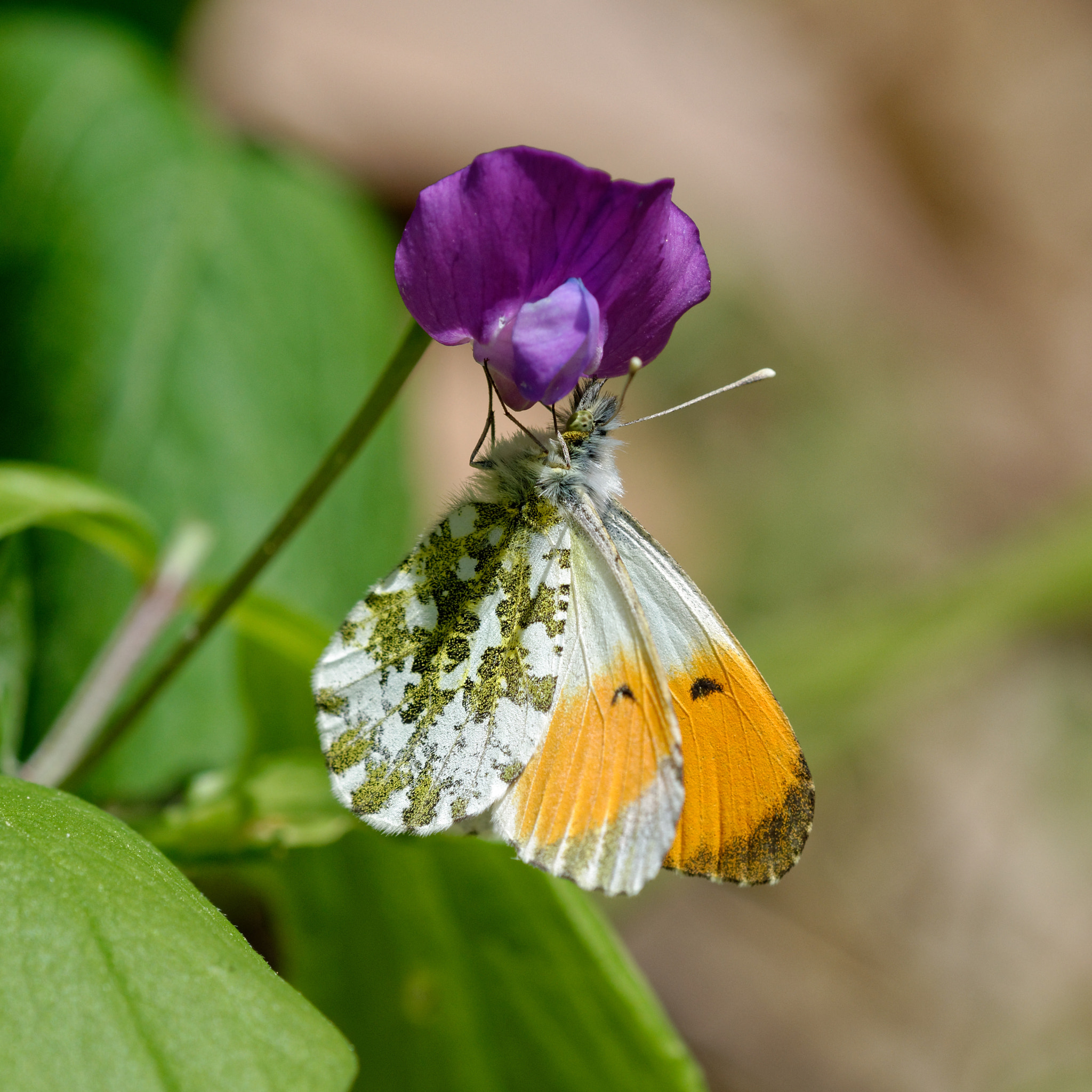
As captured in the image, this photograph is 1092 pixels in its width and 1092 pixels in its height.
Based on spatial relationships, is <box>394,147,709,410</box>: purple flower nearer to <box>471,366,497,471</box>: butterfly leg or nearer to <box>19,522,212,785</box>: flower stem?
<box>471,366,497,471</box>: butterfly leg

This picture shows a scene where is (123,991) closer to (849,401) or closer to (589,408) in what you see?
(589,408)

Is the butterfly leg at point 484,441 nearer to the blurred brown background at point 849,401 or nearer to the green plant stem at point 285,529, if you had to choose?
the green plant stem at point 285,529

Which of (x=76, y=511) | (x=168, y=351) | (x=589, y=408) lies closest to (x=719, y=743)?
(x=589, y=408)

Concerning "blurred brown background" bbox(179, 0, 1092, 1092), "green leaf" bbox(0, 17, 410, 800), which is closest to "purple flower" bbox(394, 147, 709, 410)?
"green leaf" bbox(0, 17, 410, 800)

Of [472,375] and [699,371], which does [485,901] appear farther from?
[699,371]

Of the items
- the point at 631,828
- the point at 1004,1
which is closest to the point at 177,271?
the point at 631,828

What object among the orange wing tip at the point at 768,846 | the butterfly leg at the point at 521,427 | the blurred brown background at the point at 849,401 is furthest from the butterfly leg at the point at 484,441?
the blurred brown background at the point at 849,401

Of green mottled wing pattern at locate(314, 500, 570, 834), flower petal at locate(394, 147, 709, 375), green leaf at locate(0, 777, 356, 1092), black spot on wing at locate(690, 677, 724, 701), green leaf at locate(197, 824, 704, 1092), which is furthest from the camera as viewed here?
green leaf at locate(197, 824, 704, 1092)
